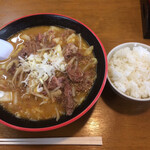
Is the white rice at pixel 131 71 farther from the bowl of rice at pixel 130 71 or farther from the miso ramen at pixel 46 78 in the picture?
the miso ramen at pixel 46 78

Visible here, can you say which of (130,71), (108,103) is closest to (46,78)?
(108,103)

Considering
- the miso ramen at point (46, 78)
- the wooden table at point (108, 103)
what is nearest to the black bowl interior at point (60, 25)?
the miso ramen at point (46, 78)

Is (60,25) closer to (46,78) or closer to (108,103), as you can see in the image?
(46,78)

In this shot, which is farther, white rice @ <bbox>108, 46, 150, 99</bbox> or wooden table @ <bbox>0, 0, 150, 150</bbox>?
white rice @ <bbox>108, 46, 150, 99</bbox>

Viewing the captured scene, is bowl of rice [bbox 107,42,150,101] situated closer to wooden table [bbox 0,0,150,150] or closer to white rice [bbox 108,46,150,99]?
white rice [bbox 108,46,150,99]

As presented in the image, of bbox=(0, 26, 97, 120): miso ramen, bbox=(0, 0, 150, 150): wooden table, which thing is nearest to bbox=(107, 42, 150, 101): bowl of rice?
bbox=(0, 0, 150, 150): wooden table
